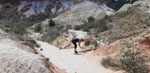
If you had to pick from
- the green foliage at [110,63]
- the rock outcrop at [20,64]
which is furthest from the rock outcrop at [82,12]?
the rock outcrop at [20,64]

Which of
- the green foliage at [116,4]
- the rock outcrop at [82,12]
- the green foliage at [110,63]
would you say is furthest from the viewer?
the green foliage at [116,4]

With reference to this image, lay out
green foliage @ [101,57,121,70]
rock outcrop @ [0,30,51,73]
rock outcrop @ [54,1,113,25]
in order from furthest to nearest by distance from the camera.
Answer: rock outcrop @ [54,1,113,25] → green foliage @ [101,57,121,70] → rock outcrop @ [0,30,51,73]

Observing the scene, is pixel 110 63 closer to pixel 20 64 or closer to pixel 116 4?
pixel 20 64

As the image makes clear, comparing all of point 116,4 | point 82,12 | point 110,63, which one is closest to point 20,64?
point 110,63

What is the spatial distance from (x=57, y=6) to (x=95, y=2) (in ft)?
36.3

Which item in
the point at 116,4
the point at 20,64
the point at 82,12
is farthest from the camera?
the point at 116,4

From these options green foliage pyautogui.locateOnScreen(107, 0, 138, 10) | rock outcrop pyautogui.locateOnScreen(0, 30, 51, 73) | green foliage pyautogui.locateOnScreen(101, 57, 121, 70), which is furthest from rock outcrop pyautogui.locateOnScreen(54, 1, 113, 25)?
rock outcrop pyautogui.locateOnScreen(0, 30, 51, 73)

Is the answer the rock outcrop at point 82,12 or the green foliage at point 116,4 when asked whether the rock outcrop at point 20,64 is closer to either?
the rock outcrop at point 82,12

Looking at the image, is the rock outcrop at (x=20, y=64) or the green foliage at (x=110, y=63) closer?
the rock outcrop at (x=20, y=64)

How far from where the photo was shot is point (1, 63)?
5695 mm

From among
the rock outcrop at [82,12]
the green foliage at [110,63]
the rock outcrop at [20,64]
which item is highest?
the rock outcrop at [20,64]

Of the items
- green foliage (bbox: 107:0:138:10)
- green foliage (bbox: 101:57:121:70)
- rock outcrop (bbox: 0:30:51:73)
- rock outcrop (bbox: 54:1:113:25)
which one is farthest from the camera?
green foliage (bbox: 107:0:138:10)

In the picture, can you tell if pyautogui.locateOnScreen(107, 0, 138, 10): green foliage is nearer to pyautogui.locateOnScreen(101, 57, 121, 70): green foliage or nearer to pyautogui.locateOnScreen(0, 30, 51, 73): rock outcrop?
pyautogui.locateOnScreen(101, 57, 121, 70): green foliage

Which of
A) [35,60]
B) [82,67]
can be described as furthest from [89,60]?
[35,60]
